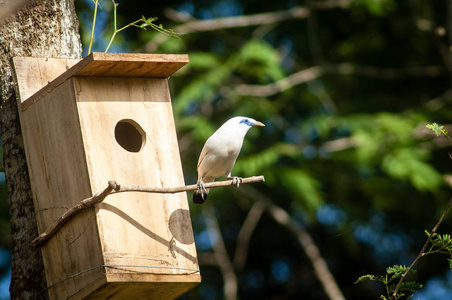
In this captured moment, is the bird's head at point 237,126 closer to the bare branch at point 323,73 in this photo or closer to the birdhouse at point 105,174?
the birdhouse at point 105,174

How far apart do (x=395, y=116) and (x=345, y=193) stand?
1.52m

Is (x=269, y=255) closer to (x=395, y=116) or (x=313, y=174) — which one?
(x=313, y=174)

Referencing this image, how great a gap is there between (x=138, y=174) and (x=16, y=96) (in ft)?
2.63

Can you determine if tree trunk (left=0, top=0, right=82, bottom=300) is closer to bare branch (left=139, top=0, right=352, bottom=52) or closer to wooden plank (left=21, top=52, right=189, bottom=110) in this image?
wooden plank (left=21, top=52, right=189, bottom=110)

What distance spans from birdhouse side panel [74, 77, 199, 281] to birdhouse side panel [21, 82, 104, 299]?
0.06 metres

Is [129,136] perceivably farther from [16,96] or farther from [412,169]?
[412,169]

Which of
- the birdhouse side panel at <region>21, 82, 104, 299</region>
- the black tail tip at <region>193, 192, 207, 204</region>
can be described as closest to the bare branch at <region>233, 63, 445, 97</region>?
the black tail tip at <region>193, 192, 207, 204</region>

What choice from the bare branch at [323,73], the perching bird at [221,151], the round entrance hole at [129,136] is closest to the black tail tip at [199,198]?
the perching bird at [221,151]

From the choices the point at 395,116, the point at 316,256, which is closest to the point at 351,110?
the point at 395,116

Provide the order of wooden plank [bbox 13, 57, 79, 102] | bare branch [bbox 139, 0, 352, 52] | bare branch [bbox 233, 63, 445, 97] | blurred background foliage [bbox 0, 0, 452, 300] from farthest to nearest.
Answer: bare branch [bbox 139, 0, 352, 52], bare branch [bbox 233, 63, 445, 97], blurred background foliage [bbox 0, 0, 452, 300], wooden plank [bbox 13, 57, 79, 102]

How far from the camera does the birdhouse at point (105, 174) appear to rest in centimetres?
379

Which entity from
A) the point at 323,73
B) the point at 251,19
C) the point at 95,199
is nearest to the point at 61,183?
the point at 95,199

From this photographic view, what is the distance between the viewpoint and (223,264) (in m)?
11.6

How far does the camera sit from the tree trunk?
396 cm
